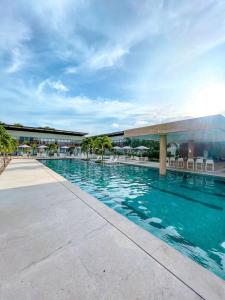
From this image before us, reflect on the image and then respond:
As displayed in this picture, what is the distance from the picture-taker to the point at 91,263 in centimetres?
194

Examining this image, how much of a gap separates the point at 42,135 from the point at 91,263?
38.7 metres

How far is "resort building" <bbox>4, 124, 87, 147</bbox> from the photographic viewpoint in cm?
3377

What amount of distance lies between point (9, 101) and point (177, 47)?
50.2 feet

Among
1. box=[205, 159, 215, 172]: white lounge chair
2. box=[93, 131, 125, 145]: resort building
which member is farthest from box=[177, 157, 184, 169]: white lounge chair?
box=[93, 131, 125, 145]: resort building

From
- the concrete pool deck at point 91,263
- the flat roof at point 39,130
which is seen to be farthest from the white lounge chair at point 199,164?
the flat roof at point 39,130

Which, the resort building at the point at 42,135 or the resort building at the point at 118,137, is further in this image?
the resort building at the point at 118,137

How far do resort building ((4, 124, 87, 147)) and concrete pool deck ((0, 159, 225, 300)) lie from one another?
112 feet

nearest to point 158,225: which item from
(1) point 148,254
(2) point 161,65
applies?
(1) point 148,254

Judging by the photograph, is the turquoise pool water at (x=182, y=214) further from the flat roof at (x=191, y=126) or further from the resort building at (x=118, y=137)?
the resort building at (x=118, y=137)

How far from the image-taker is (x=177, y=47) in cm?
730

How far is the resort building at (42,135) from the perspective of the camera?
111 ft

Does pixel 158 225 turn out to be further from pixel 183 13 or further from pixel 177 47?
pixel 177 47

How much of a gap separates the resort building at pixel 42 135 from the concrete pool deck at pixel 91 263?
34182 millimetres

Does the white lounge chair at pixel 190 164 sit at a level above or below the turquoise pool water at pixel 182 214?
above
